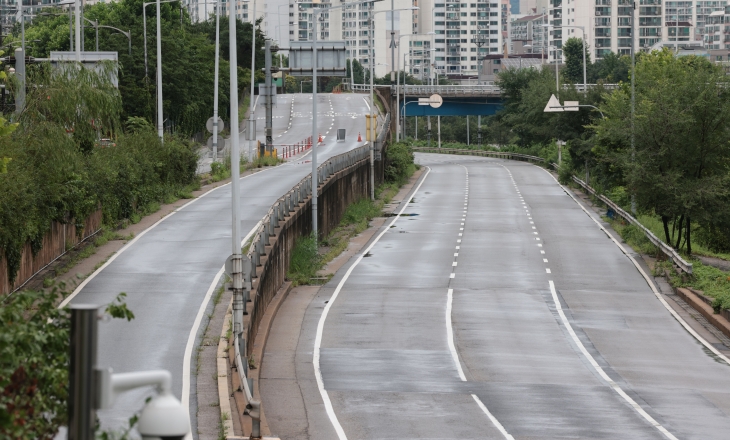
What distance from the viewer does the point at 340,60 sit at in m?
53.8

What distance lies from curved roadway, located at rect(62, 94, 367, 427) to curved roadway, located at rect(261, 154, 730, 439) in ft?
7.97

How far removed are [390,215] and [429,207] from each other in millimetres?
4194

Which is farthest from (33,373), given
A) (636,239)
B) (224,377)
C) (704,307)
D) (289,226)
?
(636,239)

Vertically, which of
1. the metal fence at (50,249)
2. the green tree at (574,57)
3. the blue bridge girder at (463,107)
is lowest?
the metal fence at (50,249)

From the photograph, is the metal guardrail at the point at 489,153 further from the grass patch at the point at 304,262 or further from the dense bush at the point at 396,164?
the grass patch at the point at 304,262

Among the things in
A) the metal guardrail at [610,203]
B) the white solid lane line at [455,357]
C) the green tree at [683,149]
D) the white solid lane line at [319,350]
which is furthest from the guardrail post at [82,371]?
the green tree at [683,149]

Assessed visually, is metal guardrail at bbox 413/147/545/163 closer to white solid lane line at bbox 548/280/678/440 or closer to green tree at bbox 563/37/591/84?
green tree at bbox 563/37/591/84

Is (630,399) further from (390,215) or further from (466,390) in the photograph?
(390,215)

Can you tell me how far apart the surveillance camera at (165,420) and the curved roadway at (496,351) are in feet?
47.2

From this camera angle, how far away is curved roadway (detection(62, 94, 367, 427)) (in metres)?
22.9

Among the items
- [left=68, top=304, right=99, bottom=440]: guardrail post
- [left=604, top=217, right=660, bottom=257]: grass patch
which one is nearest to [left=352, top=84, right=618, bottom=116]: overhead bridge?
[left=604, top=217, right=660, bottom=257]: grass patch

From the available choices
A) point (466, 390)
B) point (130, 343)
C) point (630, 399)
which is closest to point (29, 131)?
point (130, 343)

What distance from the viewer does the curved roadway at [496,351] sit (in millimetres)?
21406

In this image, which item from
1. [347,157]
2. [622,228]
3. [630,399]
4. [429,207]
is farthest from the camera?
[429,207]
